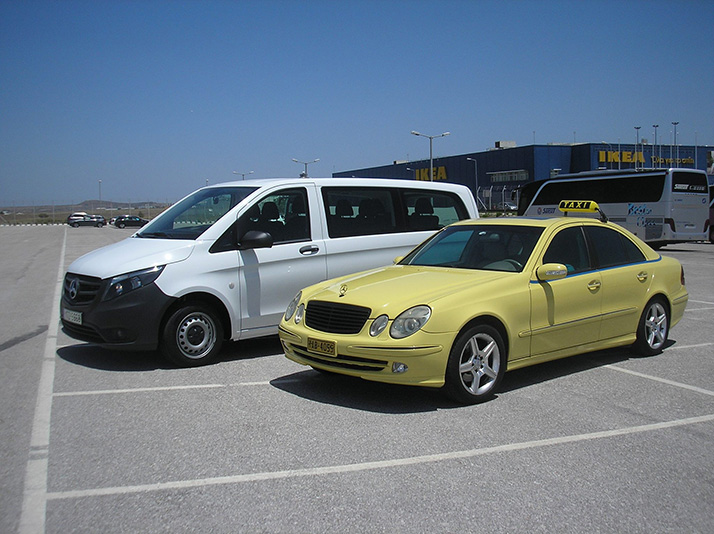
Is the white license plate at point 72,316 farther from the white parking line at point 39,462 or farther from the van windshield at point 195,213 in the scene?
the van windshield at point 195,213

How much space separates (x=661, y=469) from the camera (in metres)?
4.26

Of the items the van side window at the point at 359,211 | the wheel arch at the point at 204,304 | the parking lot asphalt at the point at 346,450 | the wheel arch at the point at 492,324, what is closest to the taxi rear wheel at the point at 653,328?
the parking lot asphalt at the point at 346,450

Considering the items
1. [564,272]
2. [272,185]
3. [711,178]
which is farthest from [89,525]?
[711,178]

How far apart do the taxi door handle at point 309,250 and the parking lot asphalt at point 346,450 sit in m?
1.33

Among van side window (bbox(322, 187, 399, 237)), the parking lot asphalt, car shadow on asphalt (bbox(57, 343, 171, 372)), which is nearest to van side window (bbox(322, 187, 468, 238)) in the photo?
van side window (bbox(322, 187, 399, 237))

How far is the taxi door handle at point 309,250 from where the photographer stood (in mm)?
7930

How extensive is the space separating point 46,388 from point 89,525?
3.19 metres

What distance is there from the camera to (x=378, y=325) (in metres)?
5.52

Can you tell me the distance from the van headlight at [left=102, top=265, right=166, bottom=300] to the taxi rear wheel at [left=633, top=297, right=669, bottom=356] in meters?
4.99

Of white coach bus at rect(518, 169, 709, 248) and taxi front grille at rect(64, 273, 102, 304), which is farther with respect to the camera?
white coach bus at rect(518, 169, 709, 248)

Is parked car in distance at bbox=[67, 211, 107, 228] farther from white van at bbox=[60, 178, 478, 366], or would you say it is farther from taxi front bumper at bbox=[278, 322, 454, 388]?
taxi front bumper at bbox=[278, 322, 454, 388]

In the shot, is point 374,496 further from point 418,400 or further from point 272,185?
point 272,185

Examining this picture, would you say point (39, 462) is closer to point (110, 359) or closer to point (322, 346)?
point (322, 346)

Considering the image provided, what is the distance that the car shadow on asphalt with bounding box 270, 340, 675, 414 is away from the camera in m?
5.72
